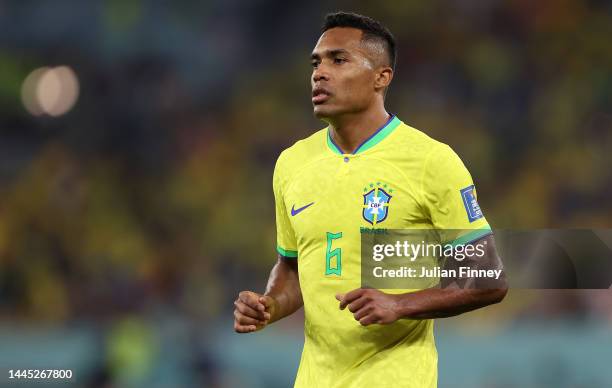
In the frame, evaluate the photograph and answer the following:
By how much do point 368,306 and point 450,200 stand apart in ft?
1.73

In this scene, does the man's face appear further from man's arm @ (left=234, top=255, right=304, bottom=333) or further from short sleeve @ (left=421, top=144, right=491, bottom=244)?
man's arm @ (left=234, top=255, right=304, bottom=333)

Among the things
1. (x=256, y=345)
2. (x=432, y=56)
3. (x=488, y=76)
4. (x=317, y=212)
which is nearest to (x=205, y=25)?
(x=432, y=56)

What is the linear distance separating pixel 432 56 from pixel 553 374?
3195 millimetres

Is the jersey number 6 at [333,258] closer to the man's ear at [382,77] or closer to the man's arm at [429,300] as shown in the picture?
the man's arm at [429,300]

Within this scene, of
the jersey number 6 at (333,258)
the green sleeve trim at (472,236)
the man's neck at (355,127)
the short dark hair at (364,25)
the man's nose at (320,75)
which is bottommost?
the jersey number 6 at (333,258)

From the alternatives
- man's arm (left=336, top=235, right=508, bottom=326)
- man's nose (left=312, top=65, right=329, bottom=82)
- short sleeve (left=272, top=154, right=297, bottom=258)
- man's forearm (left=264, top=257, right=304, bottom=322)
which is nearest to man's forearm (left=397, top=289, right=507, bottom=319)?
man's arm (left=336, top=235, right=508, bottom=326)

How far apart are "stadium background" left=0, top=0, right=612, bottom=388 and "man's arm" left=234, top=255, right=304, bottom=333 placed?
A: 3653mm

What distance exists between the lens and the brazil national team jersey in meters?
3.15

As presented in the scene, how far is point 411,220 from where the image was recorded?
3205mm

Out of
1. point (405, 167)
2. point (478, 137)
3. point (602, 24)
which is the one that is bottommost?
point (405, 167)

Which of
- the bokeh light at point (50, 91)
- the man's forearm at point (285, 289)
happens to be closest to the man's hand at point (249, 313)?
the man's forearm at point (285, 289)

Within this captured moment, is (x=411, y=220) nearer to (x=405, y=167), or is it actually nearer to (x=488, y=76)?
(x=405, y=167)

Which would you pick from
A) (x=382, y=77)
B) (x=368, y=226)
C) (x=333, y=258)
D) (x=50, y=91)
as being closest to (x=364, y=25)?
(x=382, y=77)

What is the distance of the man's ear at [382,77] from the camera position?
349 centimetres
